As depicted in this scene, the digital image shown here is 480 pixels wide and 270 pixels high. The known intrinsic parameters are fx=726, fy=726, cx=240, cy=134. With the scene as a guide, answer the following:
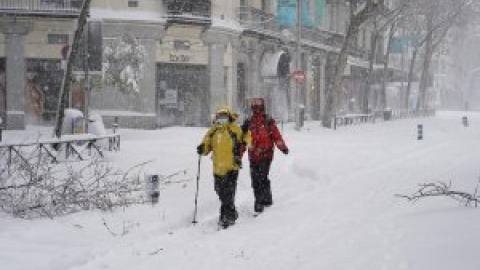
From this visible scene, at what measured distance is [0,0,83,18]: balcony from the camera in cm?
2862

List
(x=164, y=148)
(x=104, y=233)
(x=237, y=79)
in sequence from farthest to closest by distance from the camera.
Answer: (x=237, y=79)
(x=164, y=148)
(x=104, y=233)

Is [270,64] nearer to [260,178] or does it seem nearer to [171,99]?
[171,99]

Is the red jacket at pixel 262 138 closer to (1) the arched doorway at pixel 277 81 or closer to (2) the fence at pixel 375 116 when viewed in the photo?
(1) the arched doorway at pixel 277 81

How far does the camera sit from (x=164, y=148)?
70.8 ft

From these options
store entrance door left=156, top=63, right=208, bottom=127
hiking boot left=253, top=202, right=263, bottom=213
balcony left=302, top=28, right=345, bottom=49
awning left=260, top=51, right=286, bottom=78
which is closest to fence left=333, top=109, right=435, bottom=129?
awning left=260, top=51, right=286, bottom=78

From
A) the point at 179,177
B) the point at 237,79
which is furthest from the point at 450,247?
the point at 237,79

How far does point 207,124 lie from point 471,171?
1892 cm

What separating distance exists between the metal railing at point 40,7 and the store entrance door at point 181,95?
16.0ft

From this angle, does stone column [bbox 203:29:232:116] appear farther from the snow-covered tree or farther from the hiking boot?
the hiking boot

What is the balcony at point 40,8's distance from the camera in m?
28.6

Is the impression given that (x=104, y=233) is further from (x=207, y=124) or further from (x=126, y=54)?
(x=207, y=124)

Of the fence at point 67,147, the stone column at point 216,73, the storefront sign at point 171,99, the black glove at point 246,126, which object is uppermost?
the stone column at point 216,73

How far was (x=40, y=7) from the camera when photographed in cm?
2914

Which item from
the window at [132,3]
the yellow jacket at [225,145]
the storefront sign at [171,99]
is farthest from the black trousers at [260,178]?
the storefront sign at [171,99]
